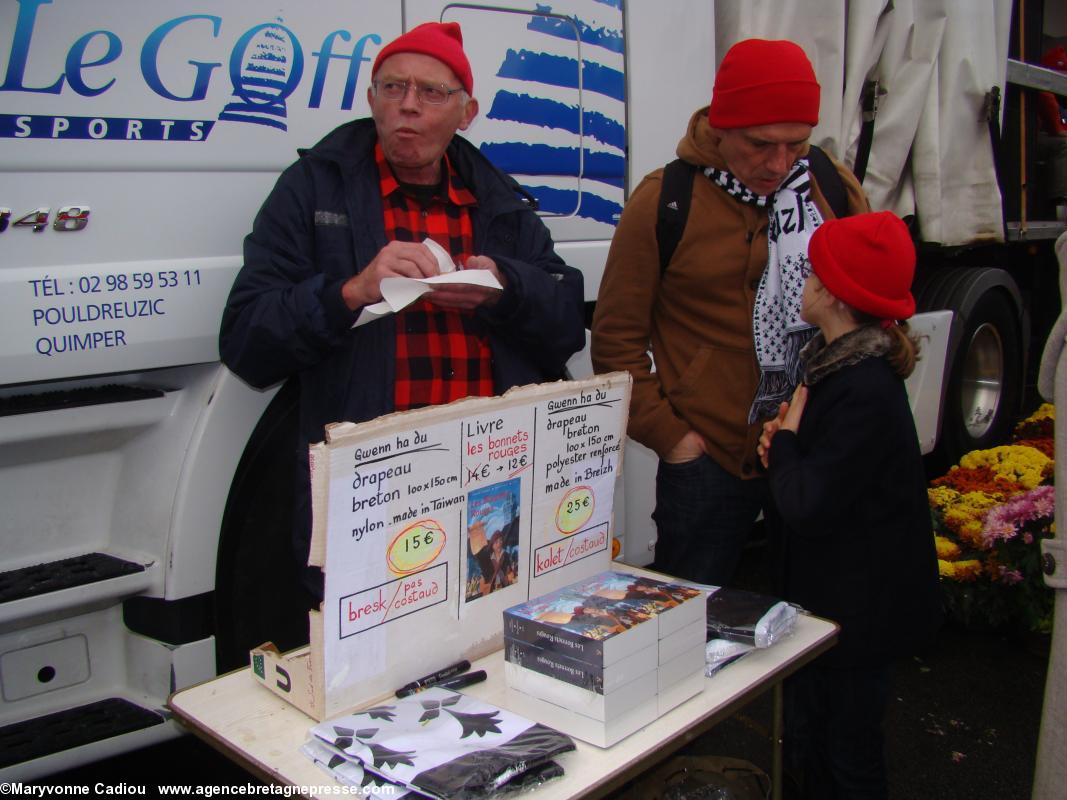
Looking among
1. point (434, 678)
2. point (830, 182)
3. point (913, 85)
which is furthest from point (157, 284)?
point (913, 85)

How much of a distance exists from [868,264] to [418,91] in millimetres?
971

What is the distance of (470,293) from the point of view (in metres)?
1.99

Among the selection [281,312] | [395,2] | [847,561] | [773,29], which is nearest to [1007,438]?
[773,29]

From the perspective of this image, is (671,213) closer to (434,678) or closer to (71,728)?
(434,678)

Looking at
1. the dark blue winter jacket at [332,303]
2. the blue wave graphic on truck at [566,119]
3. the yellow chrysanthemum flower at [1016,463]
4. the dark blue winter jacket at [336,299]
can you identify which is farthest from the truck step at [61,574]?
the yellow chrysanthemum flower at [1016,463]

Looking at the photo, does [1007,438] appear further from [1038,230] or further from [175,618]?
[175,618]

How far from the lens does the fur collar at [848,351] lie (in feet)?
6.64

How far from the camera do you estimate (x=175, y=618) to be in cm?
224

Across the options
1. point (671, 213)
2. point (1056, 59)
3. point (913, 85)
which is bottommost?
point (671, 213)

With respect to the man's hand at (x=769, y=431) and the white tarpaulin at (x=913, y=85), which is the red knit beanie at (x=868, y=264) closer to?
the man's hand at (x=769, y=431)

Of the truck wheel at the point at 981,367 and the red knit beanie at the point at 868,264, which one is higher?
the red knit beanie at the point at 868,264

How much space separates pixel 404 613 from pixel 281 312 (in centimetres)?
65

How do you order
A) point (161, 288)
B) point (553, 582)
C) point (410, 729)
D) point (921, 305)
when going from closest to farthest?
1. point (410, 729)
2. point (553, 582)
3. point (161, 288)
4. point (921, 305)

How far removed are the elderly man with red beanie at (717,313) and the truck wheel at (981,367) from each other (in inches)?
118
